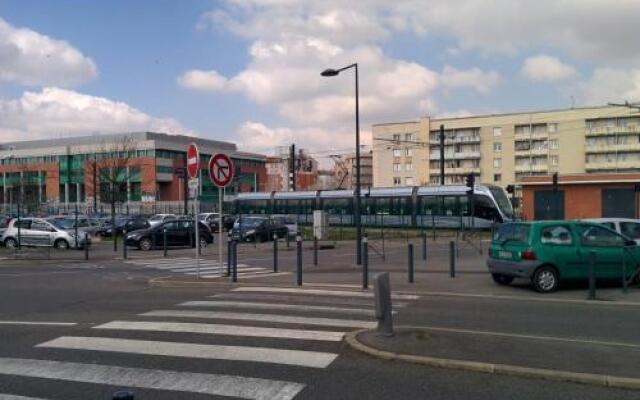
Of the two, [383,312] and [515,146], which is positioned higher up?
[515,146]

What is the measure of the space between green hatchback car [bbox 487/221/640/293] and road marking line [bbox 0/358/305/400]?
350 inches

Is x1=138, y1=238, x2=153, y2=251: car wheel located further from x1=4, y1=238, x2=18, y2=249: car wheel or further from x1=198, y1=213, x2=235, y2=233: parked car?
x1=198, y1=213, x2=235, y2=233: parked car

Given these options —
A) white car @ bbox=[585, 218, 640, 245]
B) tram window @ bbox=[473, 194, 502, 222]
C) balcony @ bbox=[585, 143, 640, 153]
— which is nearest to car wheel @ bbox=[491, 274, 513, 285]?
white car @ bbox=[585, 218, 640, 245]

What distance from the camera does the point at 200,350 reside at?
7.80 metres

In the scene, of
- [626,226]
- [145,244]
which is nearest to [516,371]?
[626,226]

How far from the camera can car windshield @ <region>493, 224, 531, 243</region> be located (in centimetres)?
1423

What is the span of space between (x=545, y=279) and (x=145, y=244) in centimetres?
2193

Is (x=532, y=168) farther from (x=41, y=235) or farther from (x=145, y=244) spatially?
(x=41, y=235)

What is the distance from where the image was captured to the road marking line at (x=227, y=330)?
28.3ft

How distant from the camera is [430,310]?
1114 centimetres

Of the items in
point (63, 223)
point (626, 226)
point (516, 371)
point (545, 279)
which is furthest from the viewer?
point (63, 223)

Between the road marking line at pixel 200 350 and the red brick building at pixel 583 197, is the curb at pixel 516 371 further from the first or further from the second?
the red brick building at pixel 583 197

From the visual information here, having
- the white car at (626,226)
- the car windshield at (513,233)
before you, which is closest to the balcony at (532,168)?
the white car at (626,226)

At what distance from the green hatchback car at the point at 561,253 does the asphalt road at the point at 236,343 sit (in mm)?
1908
